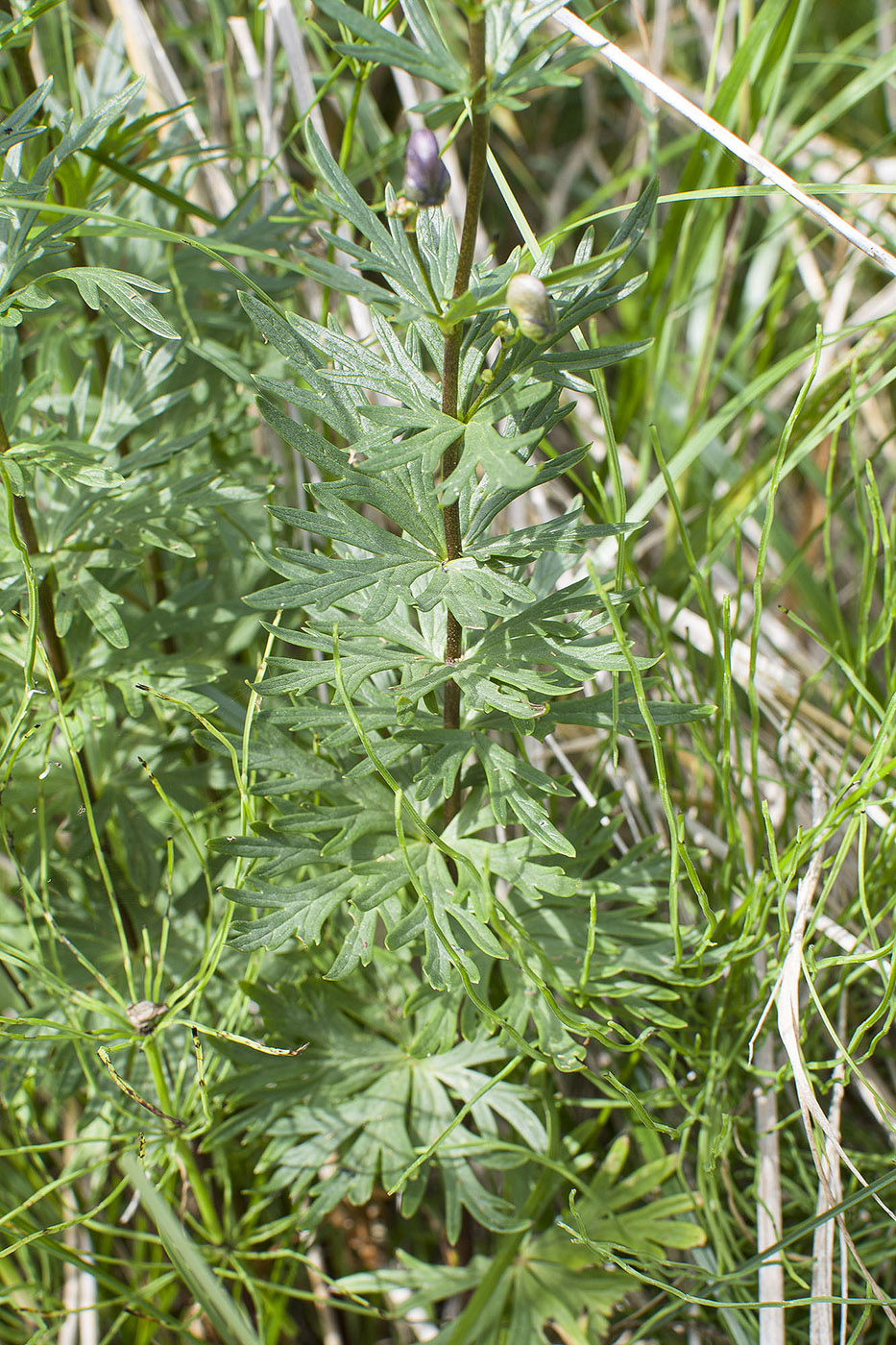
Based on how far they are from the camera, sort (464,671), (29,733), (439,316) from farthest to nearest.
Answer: (29,733)
(464,671)
(439,316)

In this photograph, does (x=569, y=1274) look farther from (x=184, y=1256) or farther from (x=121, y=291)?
(x=121, y=291)

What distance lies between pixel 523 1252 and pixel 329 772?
2.49 ft

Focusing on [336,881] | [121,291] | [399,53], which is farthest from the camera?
[336,881]

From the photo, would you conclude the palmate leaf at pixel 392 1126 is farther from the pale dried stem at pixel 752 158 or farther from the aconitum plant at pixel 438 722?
the pale dried stem at pixel 752 158

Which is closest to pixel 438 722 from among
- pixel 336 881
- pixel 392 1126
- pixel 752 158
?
pixel 336 881

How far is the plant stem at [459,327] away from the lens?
881 mm

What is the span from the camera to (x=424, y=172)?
0.92m

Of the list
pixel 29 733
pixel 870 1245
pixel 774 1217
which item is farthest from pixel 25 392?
pixel 870 1245

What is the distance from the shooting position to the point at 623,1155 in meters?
1.49

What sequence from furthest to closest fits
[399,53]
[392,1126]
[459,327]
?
[392,1126] → [459,327] → [399,53]

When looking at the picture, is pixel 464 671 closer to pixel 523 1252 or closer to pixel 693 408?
pixel 523 1252

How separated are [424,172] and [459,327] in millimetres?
139

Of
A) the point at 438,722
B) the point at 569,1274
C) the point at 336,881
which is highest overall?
the point at 438,722

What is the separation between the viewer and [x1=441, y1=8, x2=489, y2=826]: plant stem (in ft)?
2.89
